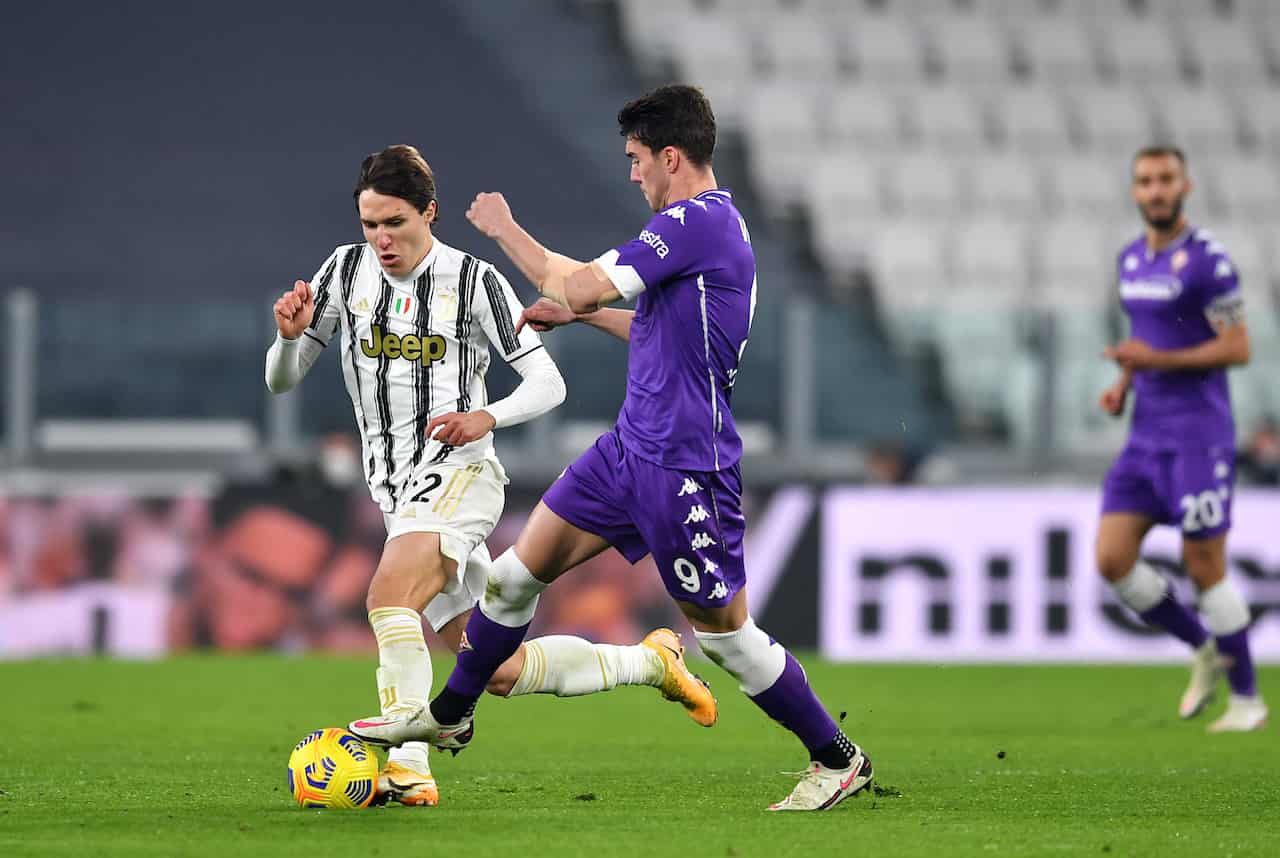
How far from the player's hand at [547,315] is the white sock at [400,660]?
0.90m

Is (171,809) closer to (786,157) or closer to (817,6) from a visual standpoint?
(786,157)

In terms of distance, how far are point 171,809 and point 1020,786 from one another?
261cm

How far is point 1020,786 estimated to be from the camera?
6434mm

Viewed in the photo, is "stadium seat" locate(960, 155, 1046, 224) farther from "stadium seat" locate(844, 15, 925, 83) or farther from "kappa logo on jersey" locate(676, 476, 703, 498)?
"kappa logo on jersey" locate(676, 476, 703, 498)

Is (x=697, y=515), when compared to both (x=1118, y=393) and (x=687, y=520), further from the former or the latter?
(x=1118, y=393)

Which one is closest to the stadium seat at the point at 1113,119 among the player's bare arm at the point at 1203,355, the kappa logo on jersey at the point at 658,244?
the player's bare arm at the point at 1203,355

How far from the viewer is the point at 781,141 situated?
59.3 ft

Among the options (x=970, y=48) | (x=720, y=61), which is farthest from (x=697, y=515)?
(x=970, y=48)

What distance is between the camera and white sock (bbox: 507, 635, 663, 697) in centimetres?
629

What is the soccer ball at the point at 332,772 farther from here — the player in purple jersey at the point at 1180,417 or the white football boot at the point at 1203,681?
the white football boot at the point at 1203,681

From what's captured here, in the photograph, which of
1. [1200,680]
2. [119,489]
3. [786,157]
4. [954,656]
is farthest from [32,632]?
[786,157]

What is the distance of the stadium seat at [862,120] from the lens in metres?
18.4

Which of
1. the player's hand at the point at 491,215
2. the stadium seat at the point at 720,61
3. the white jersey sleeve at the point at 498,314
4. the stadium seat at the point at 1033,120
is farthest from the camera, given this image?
the stadium seat at the point at 1033,120

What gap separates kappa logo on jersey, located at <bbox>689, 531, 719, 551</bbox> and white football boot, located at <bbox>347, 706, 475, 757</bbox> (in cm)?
88
